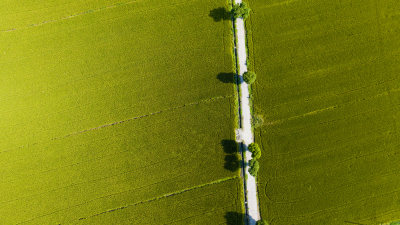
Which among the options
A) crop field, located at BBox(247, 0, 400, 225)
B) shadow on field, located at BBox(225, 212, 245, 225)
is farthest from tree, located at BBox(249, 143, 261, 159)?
shadow on field, located at BBox(225, 212, 245, 225)

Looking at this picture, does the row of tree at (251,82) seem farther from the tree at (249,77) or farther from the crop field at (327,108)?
the crop field at (327,108)

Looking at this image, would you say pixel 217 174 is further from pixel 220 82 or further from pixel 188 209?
pixel 220 82

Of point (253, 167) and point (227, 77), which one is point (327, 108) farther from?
point (227, 77)

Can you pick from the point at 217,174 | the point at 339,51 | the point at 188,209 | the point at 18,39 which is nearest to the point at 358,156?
the point at 339,51

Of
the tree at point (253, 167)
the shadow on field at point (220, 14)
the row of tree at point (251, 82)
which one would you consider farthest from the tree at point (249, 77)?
the tree at point (253, 167)

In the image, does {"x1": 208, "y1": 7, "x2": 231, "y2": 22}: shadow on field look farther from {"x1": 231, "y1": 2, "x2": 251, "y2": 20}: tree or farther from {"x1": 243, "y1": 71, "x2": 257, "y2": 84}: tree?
{"x1": 243, "y1": 71, "x2": 257, "y2": 84}: tree

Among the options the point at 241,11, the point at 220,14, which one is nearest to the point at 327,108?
the point at 241,11
